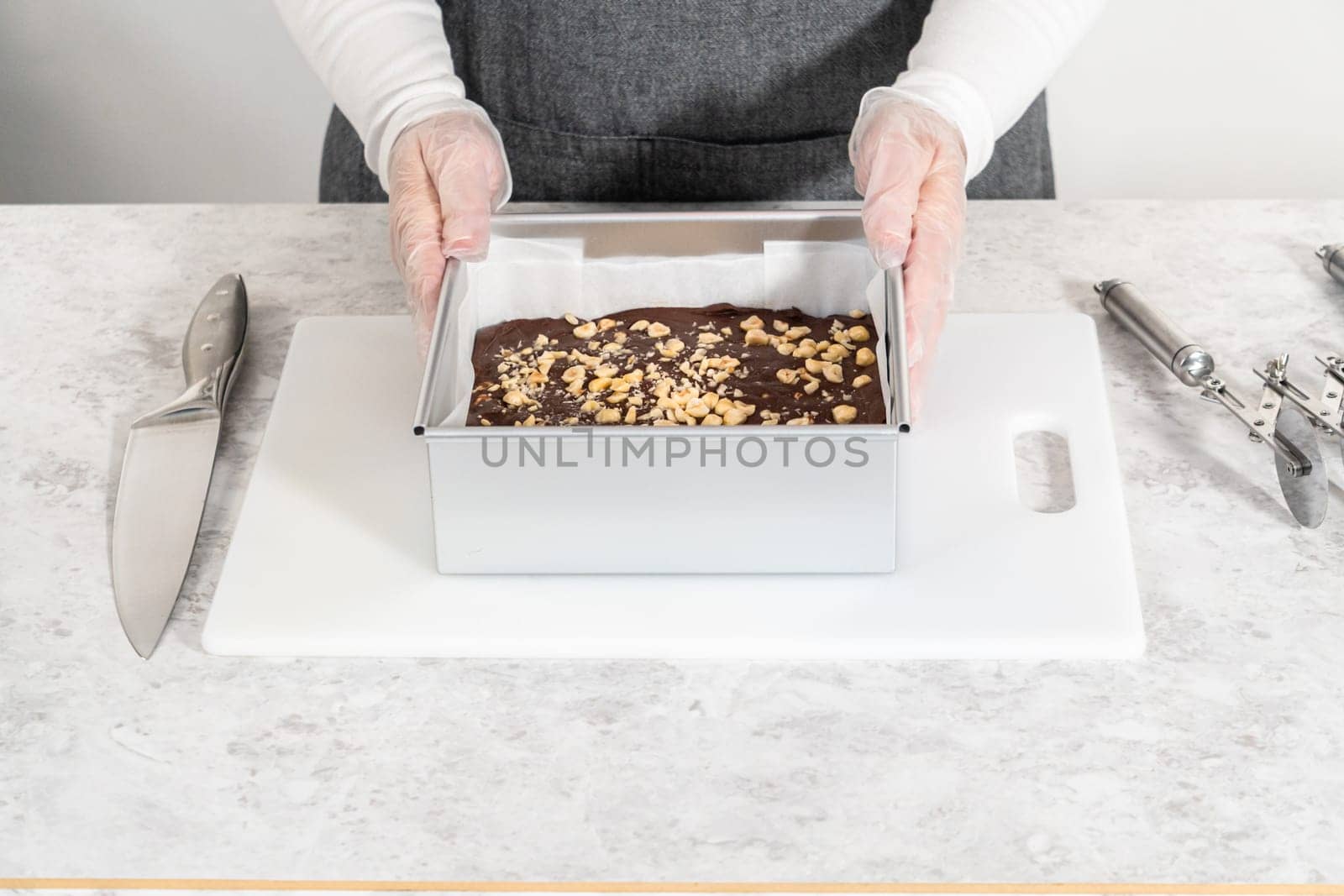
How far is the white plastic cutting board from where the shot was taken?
2.53ft

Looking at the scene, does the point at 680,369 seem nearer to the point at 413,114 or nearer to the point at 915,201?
the point at 915,201

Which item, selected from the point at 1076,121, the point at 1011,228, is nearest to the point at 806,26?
the point at 1011,228

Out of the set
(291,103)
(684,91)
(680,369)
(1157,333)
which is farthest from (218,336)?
(291,103)

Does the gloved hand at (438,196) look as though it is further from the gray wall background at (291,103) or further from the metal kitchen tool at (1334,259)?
the gray wall background at (291,103)

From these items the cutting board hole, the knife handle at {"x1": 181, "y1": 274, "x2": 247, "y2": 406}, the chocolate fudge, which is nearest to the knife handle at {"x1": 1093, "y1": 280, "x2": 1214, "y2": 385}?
the cutting board hole

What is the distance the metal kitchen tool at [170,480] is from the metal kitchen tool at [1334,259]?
868 mm

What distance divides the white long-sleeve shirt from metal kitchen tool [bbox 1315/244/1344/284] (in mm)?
273

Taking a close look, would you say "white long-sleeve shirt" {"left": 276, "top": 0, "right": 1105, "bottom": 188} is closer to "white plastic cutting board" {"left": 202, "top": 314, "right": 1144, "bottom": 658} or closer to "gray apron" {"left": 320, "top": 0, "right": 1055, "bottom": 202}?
"gray apron" {"left": 320, "top": 0, "right": 1055, "bottom": 202}

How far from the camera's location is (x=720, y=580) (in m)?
0.81

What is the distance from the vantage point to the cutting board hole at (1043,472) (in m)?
0.88

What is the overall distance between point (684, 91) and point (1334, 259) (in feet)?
1.88

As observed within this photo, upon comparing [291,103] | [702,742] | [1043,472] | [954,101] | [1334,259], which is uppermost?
[291,103]

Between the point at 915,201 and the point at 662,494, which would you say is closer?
the point at 662,494

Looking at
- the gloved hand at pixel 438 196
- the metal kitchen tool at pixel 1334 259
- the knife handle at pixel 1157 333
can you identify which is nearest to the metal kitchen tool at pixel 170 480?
the gloved hand at pixel 438 196
